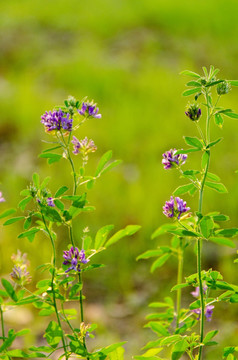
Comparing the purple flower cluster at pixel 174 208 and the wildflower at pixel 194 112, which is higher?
the wildflower at pixel 194 112

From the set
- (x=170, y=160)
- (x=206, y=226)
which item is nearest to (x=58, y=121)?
(x=170, y=160)

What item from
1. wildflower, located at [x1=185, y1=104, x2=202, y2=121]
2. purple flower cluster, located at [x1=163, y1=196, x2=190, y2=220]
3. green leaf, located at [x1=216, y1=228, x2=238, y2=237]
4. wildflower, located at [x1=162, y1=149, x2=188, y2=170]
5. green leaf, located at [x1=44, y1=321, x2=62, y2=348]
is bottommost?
green leaf, located at [x1=44, y1=321, x2=62, y2=348]

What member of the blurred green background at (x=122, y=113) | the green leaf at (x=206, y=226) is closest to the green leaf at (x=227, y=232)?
the green leaf at (x=206, y=226)

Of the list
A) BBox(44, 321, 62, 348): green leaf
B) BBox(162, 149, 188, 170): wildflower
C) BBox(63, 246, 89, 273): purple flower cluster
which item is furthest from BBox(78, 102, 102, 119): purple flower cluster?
BBox(44, 321, 62, 348): green leaf

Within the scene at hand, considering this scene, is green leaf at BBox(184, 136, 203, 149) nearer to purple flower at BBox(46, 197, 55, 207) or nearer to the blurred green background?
purple flower at BBox(46, 197, 55, 207)

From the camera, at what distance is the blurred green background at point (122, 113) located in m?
2.68

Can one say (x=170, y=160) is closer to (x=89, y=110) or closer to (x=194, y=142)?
(x=194, y=142)

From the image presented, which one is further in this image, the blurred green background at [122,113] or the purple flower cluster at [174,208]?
the blurred green background at [122,113]

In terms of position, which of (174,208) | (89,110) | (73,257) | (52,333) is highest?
(89,110)

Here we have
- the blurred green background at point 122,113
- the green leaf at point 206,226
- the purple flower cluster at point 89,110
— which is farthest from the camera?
the blurred green background at point 122,113

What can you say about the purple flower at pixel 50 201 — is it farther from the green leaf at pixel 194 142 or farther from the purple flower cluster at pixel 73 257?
the green leaf at pixel 194 142

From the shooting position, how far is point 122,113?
15.5 ft

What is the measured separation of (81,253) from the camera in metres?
1.17

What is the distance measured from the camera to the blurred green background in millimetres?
2682
